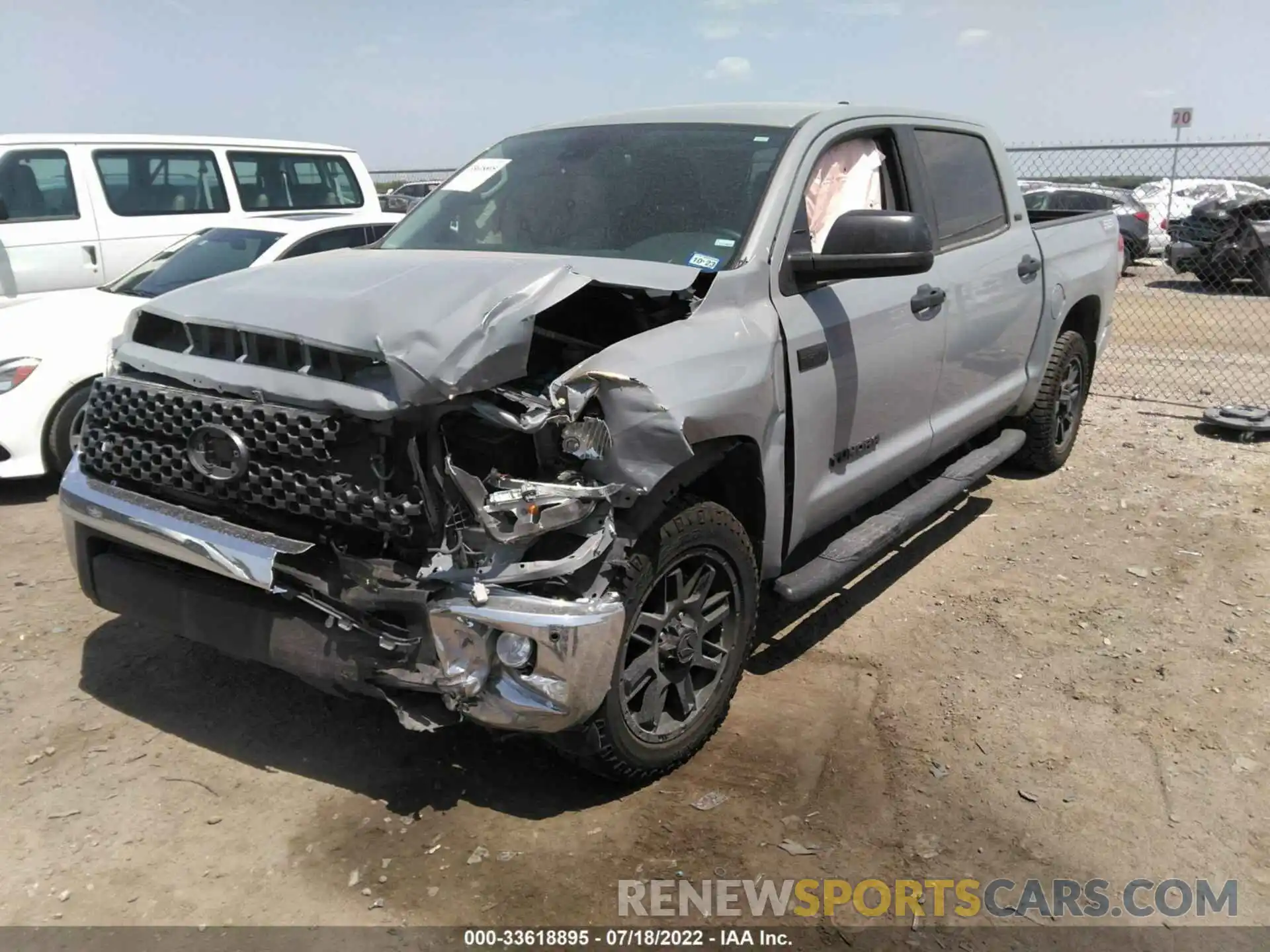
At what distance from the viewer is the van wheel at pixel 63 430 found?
5.41 meters

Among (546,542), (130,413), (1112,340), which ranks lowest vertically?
(1112,340)

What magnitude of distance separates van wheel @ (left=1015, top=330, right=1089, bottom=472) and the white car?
383 centimetres

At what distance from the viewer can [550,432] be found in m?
2.64

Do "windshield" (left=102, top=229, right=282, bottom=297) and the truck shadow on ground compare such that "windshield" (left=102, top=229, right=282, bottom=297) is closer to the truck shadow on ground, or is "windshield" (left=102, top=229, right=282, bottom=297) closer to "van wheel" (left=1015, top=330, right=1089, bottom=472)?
the truck shadow on ground

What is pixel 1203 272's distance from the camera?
15.0 metres

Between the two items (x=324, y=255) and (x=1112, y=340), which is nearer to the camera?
(x=324, y=255)

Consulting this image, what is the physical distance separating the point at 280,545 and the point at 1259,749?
3211mm

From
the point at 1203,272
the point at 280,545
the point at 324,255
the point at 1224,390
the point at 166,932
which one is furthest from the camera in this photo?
the point at 1203,272

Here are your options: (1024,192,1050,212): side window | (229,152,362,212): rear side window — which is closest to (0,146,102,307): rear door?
(229,152,362,212): rear side window

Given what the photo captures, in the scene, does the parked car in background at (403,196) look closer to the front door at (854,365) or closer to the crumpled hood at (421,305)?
the front door at (854,365)

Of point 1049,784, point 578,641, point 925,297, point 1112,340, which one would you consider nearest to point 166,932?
point 578,641

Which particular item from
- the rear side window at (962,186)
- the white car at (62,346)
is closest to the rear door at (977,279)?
the rear side window at (962,186)

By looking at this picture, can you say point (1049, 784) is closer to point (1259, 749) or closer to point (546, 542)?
point (1259, 749)

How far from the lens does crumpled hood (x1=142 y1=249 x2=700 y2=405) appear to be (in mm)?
2504
